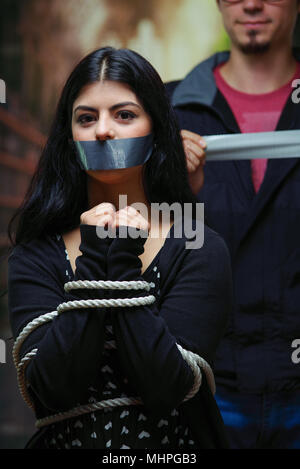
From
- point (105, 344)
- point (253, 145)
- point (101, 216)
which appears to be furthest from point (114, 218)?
point (253, 145)

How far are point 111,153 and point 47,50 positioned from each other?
1497mm

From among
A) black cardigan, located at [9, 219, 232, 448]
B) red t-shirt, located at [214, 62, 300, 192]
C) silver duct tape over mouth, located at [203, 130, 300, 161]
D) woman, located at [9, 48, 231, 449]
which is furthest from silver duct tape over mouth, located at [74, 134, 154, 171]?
red t-shirt, located at [214, 62, 300, 192]

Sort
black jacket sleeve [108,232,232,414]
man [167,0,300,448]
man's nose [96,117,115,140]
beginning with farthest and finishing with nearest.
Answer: man [167,0,300,448], man's nose [96,117,115,140], black jacket sleeve [108,232,232,414]

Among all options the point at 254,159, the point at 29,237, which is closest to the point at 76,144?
the point at 29,237

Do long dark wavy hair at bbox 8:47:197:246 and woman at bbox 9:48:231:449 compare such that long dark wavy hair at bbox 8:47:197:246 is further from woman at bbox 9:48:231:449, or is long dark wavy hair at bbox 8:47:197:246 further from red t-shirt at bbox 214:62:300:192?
red t-shirt at bbox 214:62:300:192

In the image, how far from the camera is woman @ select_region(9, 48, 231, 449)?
4.15 ft

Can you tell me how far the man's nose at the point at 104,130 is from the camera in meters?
1.36

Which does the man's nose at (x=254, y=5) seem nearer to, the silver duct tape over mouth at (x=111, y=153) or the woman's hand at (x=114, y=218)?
the silver duct tape over mouth at (x=111, y=153)

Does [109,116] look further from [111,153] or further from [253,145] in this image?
[253,145]

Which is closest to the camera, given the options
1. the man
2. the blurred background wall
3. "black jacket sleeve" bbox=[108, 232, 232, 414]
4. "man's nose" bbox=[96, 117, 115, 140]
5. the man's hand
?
"black jacket sleeve" bbox=[108, 232, 232, 414]

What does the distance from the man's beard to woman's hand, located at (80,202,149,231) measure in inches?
34.8

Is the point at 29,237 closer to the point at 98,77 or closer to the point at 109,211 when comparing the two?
the point at 109,211

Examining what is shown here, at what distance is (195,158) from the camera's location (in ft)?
5.92

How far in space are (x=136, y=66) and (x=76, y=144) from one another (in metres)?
0.19
